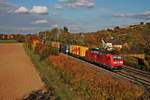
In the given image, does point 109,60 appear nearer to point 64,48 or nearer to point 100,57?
point 100,57

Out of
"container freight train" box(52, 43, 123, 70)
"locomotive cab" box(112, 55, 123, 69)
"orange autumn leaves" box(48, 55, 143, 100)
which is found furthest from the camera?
"container freight train" box(52, 43, 123, 70)

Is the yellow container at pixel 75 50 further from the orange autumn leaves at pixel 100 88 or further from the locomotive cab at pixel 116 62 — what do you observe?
the orange autumn leaves at pixel 100 88

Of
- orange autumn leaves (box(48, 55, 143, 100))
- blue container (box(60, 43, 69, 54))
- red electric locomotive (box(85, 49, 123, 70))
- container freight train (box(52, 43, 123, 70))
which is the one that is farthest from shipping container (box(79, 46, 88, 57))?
orange autumn leaves (box(48, 55, 143, 100))

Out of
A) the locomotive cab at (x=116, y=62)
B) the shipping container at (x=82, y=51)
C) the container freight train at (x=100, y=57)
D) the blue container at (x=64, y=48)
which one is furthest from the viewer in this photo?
the blue container at (x=64, y=48)

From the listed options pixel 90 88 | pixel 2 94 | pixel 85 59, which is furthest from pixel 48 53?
pixel 90 88

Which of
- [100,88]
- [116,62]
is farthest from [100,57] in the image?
[100,88]

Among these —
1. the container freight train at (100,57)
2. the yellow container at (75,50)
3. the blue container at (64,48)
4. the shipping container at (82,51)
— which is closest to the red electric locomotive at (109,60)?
the container freight train at (100,57)

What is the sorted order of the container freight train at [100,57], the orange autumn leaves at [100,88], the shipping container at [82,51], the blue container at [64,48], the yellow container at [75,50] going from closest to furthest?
the orange autumn leaves at [100,88] < the container freight train at [100,57] < the shipping container at [82,51] < the yellow container at [75,50] < the blue container at [64,48]

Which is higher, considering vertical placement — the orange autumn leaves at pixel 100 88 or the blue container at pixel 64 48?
the orange autumn leaves at pixel 100 88

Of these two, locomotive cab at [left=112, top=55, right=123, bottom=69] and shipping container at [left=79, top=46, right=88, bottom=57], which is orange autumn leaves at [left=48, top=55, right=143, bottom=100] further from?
shipping container at [left=79, top=46, right=88, bottom=57]

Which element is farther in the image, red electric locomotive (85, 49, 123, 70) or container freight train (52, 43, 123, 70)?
container freight train (52, 43, 123, 70)

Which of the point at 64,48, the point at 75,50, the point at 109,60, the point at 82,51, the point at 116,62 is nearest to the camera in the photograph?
the point at 116,62

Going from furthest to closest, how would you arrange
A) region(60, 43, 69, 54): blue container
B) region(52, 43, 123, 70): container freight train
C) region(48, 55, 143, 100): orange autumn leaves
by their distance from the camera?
region(60, 43, 69, 54): blue container, region(52, 43, 123, 70): container freight train, region(48, 55, 143, 100): orange autumn leaves

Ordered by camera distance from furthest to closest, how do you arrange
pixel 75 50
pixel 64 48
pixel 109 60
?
1. pixel 64 48
2. pixel 75 50
3. pixel 109 60
